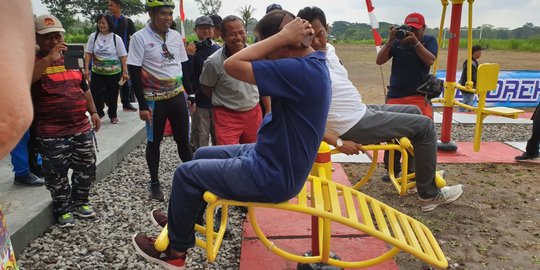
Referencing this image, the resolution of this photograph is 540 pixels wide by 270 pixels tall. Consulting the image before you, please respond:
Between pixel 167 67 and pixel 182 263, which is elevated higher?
pixel 167 67

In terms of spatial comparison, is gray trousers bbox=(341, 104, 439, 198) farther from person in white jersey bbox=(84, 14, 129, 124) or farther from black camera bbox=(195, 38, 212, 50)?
person in white jersey bbox=(84, 14, 129, 124)

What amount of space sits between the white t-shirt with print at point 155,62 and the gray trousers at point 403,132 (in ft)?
5.31

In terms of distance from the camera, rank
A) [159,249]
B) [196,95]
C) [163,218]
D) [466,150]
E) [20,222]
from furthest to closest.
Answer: [466,150] → [196,95] → [20,222] → [163,218] → [159,249]

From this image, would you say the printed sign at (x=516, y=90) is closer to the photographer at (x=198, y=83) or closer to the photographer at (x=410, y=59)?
the photographer at (x=410, y=59)

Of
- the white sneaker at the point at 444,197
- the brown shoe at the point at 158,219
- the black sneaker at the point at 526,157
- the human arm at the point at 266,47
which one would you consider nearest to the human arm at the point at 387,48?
the white sneaker at the point at 444,197

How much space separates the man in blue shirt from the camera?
1.79 m

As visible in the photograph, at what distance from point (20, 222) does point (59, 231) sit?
34 centimetres

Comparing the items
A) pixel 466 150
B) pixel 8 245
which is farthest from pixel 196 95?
pixel 466 150

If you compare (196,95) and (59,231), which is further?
(196,95)

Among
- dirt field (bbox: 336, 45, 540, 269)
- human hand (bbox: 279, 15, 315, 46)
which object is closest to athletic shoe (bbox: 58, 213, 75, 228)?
human hand (bbox: 279, 15, 315, 46)

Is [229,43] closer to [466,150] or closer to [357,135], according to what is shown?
[357,135]

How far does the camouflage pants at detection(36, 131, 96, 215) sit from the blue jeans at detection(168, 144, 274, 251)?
145cm

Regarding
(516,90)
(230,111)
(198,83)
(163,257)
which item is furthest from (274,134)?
(516,90)

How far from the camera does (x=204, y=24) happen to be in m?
4.23
